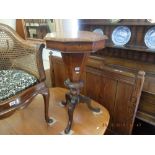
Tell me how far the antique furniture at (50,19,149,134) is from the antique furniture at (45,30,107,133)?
0.94 feet

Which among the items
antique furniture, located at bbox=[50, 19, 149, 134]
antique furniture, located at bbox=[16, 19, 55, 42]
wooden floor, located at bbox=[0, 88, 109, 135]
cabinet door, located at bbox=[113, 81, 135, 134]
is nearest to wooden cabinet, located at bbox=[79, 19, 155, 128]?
antique furniture, located at bbox=[50, 19, 149, 134]

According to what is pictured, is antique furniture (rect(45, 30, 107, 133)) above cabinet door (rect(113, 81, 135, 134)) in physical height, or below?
above

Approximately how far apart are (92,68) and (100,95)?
27cm

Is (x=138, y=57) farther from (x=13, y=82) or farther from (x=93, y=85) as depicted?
(x=13, y=82)

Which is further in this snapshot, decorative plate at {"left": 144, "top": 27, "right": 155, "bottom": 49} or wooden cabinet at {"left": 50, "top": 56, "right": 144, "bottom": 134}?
decorative plate at {"left": 144, "top": 27, "right": 155, "bottom": 49}

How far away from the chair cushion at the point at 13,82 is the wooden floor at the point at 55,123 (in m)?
0.27

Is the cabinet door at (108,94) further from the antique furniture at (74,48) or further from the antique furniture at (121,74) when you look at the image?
the antique furniture at (74,48)

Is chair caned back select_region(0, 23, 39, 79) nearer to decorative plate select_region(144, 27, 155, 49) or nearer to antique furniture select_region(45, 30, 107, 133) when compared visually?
antique furniture select_region(45, 30, 107, 133)

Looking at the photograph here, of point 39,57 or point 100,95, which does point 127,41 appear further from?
point 39,57

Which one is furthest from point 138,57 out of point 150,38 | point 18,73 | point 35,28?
point 35,28

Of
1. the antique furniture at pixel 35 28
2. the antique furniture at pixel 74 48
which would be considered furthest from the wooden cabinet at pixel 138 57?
the antique furniture at pixel 35 28

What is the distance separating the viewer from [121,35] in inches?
63.9

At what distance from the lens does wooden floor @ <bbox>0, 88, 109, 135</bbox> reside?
1261mm

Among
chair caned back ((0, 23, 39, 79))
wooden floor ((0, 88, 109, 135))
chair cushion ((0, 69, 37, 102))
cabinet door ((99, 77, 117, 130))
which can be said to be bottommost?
wooden floor ((0, 88, 109, 135))
